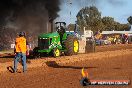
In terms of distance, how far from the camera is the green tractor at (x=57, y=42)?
2211 centimetres

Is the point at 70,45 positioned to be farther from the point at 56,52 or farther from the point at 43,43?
the point at 43,43

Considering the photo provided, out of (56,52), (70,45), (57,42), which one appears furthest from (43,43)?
(70,45)

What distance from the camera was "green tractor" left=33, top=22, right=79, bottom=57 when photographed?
72.6ft

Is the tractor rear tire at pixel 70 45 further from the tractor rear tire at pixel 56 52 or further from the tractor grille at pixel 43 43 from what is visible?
the tractor grille at pixel 43 43

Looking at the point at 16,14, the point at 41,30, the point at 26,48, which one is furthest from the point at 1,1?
the point at 26,48

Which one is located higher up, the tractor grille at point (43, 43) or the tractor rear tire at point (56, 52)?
the tractor grille at point (43, 43)

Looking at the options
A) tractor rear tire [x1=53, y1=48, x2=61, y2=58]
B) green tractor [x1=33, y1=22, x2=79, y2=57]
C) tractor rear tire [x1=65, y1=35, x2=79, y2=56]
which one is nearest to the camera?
tractor rear tire [x1=53, y1=48, x2=61, y2=58]

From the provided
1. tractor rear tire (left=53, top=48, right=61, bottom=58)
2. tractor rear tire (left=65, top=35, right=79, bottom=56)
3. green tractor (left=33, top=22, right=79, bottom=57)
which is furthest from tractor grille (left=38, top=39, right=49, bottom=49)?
tractor rear tire (left=65, top=35, right=79, bottom=56)

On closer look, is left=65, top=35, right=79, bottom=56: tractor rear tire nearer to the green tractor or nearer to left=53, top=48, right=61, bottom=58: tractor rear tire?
the green tractor

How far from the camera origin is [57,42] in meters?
22.4

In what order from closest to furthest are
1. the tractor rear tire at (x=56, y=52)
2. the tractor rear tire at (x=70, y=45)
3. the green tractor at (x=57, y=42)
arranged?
the tractor rear tire at (x=56, y=52) → the green tractor at (x=57, y=42) → the tractor rear tire at (x=70, y=45)

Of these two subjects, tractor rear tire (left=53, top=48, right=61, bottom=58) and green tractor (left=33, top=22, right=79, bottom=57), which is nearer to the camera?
tractor rear tire (left=53, top=48, right=61, bottom=58)

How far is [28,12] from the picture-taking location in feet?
91.3

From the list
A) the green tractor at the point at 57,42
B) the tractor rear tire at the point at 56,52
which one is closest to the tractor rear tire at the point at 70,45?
the green tractor at the point at 57,42
